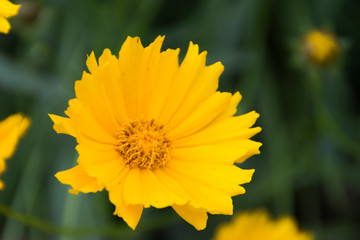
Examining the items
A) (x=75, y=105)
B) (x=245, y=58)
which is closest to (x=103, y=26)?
(x=245, y=58)

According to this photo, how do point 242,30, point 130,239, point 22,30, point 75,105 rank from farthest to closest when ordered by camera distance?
point 242,30 < point 130,239 < point 22,30 < point 75,105

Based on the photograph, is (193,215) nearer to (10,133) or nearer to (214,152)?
(214,152)

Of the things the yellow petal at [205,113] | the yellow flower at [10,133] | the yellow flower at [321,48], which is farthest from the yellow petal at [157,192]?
the yellow flower at [321,48]

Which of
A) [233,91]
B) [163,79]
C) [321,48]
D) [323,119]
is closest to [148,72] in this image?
[163,79]

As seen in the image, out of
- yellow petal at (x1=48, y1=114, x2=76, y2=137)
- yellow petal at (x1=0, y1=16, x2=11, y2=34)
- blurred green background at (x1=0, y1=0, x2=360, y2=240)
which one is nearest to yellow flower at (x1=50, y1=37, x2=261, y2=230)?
yellow petal at (x1=48, y1=114, x2=76, y2=137)

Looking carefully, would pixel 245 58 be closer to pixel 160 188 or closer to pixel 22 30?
pixel 22 30

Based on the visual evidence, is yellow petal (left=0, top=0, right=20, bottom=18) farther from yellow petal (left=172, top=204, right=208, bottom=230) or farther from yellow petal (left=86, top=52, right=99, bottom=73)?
yellow petal (left=172, top=204, right=208, bottom=230)

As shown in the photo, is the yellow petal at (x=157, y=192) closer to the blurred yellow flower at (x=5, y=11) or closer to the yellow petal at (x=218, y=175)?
the yellow petal at (x=218, y=175)
